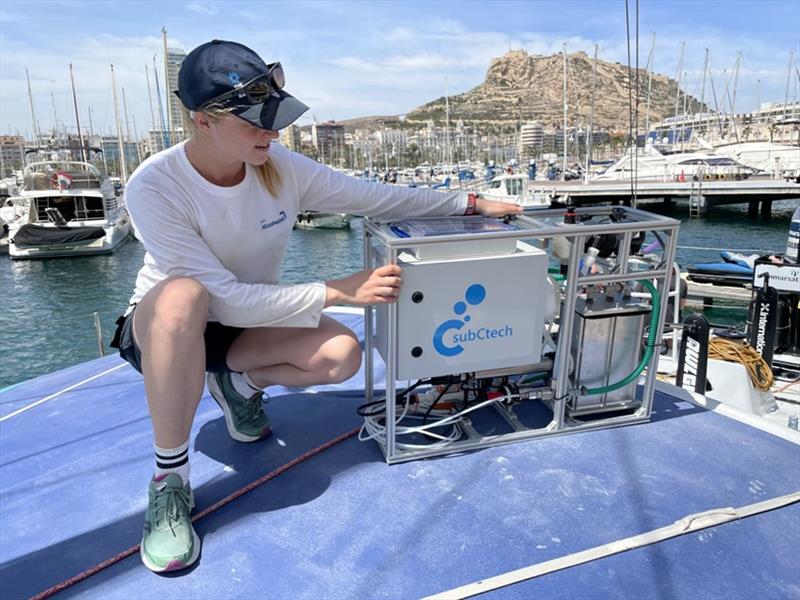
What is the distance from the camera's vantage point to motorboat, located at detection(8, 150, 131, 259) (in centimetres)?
2158

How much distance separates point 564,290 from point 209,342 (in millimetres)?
1272

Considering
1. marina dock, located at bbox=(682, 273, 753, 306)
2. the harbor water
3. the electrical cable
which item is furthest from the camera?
the harbor water

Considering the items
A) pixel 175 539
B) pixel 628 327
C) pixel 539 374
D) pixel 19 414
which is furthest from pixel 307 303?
pixel 19 414

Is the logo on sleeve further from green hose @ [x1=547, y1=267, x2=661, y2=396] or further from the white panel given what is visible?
green hose @ [x1=547, y1=267, x2=661, y2=396]

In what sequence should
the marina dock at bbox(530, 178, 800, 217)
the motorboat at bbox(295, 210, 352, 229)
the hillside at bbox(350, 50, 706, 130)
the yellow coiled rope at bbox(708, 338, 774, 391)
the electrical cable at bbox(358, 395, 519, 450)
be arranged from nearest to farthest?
the electrical cable at bbox(358, 395, 519, 450)
the yellow coiled rope at bbox(708, 338, 774, 391)
the marina dock at bbox(530, 178, 800, 217)
the motorboat at bbox(295, 210, 352, 229)
the hillside at bbox(350, 50, 706, 130)

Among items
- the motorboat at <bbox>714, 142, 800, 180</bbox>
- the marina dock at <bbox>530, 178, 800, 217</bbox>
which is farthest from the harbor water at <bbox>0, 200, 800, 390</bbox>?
the motorboat at <bbox>714, 142, 800, 180</bbox>

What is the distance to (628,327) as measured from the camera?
A: 7.00 feet

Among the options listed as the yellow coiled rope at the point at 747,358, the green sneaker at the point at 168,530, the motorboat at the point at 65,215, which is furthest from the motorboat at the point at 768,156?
the green sneaker at the point at 168,530

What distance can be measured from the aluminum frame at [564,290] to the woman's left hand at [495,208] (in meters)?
0.04

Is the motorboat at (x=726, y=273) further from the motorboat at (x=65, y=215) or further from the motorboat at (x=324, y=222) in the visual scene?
the motorboat at (x=65, y=215)

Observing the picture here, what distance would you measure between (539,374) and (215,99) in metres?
1.56

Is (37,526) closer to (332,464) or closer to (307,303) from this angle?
(332,464)

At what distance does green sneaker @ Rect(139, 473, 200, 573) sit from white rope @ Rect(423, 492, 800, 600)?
662 millimetres

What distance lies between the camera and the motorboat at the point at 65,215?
21.6 meters
